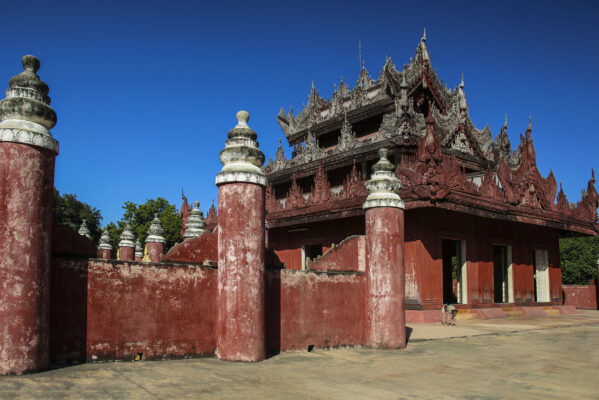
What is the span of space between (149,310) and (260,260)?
1773 millimetres

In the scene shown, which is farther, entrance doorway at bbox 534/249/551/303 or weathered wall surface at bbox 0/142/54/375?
entrance doorway at bbox 534/249/551/303

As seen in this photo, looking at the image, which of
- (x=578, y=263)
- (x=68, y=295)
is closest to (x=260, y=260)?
(x=68, y=295)

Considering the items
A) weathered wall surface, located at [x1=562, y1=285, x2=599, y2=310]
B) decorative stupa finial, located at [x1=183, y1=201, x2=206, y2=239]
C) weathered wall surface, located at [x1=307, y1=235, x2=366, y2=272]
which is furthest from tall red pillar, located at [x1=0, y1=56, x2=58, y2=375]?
weathered wall surface, located at [x1=562, y1=285, x2=599, y2=310]

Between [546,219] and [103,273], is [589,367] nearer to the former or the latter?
[103,273]

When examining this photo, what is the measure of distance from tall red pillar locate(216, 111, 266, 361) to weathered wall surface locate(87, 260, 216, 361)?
0.85 feet

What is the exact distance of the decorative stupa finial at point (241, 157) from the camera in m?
8.23

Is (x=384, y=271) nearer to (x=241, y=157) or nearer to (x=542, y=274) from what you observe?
(x=241, y=157)

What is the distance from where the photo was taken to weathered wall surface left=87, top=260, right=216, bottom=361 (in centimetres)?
717

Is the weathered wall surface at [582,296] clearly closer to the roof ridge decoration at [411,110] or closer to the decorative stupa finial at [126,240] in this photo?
the roof ridge decoration at [411,110]

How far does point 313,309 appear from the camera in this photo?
9.54 m

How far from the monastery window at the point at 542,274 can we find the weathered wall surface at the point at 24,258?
19738mm

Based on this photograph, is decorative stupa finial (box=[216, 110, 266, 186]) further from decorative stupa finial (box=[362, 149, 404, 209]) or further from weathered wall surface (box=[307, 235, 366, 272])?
weathered wall surface (box=[307, 235, 366, 272])

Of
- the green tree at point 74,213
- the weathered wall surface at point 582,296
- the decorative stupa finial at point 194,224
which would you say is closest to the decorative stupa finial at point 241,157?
the decorative stupa finial at point 194,224

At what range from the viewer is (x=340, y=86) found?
24.7 metres
